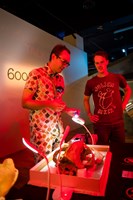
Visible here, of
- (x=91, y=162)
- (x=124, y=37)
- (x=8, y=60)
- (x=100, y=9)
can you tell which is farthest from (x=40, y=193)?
(x=124, y=37)

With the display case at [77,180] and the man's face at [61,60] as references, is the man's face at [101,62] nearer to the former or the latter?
the man's face at [61,60]

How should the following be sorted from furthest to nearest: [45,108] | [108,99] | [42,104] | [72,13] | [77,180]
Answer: [72,13] → [108,99] → [45,108] → [42,104] → [77,180]

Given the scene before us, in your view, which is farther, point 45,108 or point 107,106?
point 107,106

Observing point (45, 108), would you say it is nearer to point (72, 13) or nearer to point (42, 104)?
point (42, 104)

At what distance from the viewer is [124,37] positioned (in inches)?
262

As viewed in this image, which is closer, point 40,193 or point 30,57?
point 40,193

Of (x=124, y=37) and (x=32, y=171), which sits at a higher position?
(x=124, y=37)

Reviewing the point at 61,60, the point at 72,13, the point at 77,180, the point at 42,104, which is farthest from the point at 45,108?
the point at 72,13

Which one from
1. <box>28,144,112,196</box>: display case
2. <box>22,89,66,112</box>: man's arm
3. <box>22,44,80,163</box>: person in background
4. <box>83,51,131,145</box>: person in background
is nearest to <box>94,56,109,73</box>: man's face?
<box>83,51,131,145</box>: person in background

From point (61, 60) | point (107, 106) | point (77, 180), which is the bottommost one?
point (77, 180)

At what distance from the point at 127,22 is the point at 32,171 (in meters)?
5.51

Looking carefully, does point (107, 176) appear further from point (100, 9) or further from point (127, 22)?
point (127, 22)

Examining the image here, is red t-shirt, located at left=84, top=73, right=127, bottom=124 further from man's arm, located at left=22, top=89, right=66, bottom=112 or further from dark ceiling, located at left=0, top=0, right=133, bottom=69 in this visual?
dark ceiling, located at left=0, top=0, right=133, bottom=69

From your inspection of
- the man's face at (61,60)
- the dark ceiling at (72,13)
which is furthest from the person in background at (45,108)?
the dark ceiling at (72,13)
